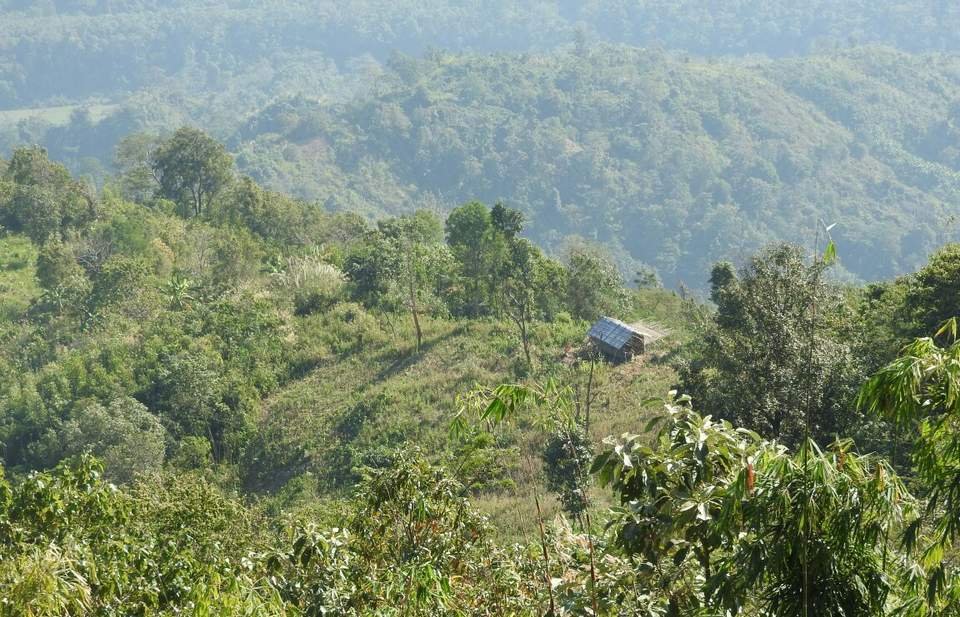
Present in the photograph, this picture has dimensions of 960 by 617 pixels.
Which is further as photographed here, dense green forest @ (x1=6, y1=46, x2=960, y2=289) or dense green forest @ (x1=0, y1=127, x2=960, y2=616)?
dense green forest @ (x1=6, y1=46, x2=960, y2=289)

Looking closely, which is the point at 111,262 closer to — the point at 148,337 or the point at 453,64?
the point at 148,337

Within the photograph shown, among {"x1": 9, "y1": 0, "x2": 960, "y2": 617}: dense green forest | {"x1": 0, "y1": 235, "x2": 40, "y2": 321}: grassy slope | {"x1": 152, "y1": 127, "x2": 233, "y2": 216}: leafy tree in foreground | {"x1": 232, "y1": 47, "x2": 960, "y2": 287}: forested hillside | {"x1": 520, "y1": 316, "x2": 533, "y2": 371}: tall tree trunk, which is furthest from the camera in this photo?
{"x1": 232, "y1": 47, "x2": 960, "y2": 287}: forested hillside

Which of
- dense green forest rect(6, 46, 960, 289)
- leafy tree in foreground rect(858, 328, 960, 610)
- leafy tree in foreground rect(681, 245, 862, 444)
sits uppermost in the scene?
leafy tree in foreground rect(858, 328, 960, 610)

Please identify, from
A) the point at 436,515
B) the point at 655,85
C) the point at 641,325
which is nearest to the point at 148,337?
the point at 641,325

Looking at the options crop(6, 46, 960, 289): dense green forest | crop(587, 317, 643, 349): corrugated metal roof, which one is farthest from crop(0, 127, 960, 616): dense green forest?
crop(6, 46, 960, 289): dense green forest

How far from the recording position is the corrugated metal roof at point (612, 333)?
26812 mm

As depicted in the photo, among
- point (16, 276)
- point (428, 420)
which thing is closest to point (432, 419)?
point (428, 420)

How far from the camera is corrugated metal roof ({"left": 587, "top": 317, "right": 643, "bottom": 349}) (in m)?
26.8

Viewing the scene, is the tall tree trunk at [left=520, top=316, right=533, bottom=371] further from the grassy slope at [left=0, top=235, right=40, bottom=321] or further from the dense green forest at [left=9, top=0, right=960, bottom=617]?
the grassy slope at [left=0, top=235, right=40, bottom=321]

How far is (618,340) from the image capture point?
26.9 meters

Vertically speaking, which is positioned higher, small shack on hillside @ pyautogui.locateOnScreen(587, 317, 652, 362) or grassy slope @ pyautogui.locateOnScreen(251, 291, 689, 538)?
small shack on hillside @ pyautogui.locateOnScreen(587, 317, 652, 362)

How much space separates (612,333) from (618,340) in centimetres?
47

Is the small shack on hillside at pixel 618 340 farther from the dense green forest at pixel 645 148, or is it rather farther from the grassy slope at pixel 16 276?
the dense green forest at pixel 645 148

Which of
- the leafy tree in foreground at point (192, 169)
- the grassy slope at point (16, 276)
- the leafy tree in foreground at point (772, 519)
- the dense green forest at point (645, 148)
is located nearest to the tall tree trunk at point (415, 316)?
the grassy slope at point (16, 276)
